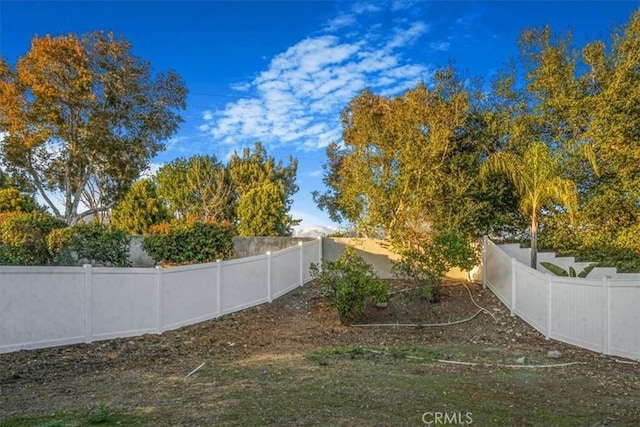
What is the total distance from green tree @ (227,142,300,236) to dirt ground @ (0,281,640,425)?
35.5ft

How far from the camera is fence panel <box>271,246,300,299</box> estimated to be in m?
11.7

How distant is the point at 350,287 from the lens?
9.50m

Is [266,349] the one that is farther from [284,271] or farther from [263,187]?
[263,187]

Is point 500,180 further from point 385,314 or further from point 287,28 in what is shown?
point 287,28

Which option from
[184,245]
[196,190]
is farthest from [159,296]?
[196,190]

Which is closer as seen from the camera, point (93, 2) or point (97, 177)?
point (93, 2)

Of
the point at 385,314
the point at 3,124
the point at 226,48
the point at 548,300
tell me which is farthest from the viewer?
the point at 3,124

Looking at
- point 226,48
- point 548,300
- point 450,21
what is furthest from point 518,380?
point 226,48

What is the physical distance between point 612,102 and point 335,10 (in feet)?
26.2

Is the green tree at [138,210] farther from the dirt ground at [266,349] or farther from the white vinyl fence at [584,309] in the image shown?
the white vinyl fence at [584,309]

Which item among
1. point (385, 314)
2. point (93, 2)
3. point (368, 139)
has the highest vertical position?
point (93, 2)

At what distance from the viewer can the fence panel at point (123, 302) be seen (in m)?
7.41

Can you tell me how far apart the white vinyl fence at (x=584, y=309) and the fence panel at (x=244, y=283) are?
564cm

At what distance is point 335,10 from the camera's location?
12.9 metres
